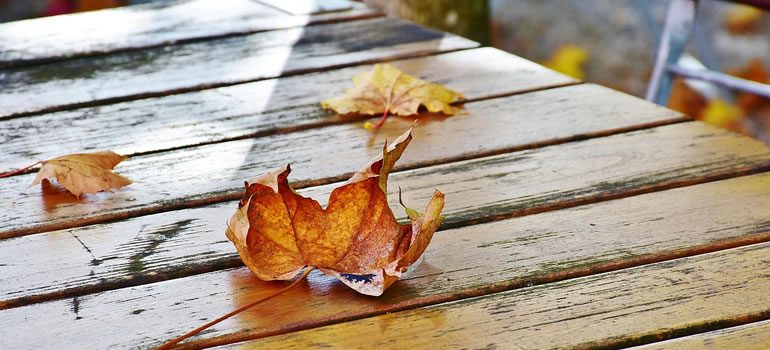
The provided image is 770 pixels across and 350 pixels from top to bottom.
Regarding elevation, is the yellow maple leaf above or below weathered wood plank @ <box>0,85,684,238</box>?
below

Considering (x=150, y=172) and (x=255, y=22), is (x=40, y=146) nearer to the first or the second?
(x=150, y=172)

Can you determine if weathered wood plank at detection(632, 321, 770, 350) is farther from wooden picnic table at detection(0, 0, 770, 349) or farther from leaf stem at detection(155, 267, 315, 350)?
leaf stem at detection(155, 267, 315, 350)

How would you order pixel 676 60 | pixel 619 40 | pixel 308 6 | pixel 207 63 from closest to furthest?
pixel 207 63 < pixel 308 6 < pixel 676 60 < pixel 619 40

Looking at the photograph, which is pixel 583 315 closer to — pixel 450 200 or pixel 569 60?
pixel 450 200

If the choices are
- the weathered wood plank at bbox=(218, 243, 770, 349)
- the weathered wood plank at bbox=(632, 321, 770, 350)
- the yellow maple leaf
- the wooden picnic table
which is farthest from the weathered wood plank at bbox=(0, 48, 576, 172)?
the yellow maple leaf

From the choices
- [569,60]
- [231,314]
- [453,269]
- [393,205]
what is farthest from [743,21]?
[231,314]
